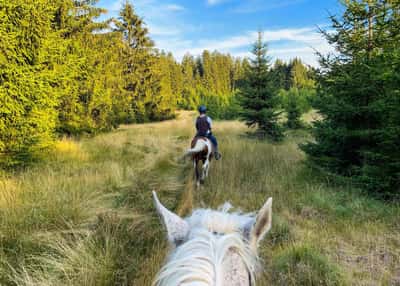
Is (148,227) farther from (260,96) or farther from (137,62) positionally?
(137,62)

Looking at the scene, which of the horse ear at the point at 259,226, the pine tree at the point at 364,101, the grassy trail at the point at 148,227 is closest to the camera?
the horse ear at the point at 259,226

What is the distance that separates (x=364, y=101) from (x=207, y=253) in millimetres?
6025

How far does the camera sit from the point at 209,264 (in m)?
0.82

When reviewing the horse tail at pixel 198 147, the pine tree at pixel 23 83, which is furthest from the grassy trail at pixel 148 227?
the horse tail at pixel 198 147

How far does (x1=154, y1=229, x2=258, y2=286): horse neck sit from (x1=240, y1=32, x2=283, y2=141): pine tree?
10.9m

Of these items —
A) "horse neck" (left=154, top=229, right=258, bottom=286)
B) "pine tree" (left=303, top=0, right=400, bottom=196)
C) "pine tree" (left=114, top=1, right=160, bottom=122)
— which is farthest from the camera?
"pine tree" (left=114, top=1, right=160, bottom=122)

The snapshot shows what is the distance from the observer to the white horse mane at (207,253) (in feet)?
2.56

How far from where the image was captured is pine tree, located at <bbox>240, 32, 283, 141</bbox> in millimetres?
11570

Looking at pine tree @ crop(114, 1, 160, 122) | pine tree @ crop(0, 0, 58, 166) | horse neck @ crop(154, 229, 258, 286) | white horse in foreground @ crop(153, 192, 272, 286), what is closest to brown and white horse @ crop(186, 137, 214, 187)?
pine tree @ crop(0, 0, 58, 166)

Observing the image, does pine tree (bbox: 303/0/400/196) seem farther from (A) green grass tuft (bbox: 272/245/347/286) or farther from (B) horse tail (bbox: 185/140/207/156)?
(B) horse tail (bbox: 185/140/207/156)

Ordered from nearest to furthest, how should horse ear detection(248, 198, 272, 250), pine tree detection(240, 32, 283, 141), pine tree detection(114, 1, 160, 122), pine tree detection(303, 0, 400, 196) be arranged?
horse ear detection(248, 198, 272, 250), pine tree detection(303, 0, 400, 196), pine tree detection(240, 32, 283, 141), pine tree detection(114, 1, 160, 122)

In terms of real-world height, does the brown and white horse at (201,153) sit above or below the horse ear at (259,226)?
below

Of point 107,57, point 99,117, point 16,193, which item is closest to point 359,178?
point 16,193

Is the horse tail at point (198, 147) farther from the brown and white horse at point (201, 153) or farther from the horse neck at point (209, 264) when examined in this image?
the horse neck at point (209, 264)
